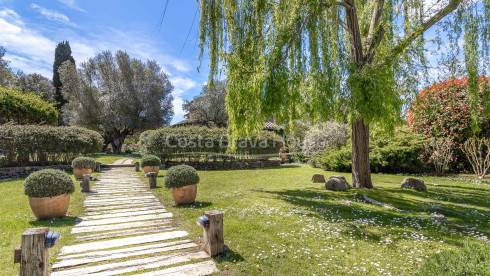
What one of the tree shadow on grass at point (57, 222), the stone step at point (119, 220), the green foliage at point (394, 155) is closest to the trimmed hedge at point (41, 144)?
the tree shadow on grass at point (57, 222)

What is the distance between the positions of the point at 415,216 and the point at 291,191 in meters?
3.48

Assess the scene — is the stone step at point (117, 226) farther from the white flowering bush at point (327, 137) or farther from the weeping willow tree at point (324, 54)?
the white flowering bush at point (327, 137)

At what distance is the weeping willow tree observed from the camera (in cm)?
573

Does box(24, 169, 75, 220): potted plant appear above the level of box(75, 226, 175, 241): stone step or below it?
above

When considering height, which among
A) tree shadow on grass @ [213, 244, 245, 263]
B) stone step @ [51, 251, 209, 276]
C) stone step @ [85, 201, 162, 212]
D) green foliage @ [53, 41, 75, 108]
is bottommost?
tree shadow on grass @ [213, 244, 245, 263]

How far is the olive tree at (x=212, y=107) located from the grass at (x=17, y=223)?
18.1 meters

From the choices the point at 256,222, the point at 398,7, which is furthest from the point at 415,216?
the point at 398,7

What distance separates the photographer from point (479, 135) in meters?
10.6

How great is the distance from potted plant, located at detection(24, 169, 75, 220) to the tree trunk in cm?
783

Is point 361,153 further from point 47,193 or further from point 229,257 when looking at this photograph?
point 47,193

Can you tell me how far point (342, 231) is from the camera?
13.2 feet

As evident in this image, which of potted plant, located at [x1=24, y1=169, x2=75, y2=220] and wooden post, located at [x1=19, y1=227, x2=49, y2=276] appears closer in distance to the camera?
wooden post, located at [x1=19, y1=227, x2=49, y2=276]

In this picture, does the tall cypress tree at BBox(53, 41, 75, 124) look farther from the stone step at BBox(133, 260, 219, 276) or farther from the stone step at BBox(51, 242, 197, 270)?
the stone step at BBox(133, 260, 219, 276)

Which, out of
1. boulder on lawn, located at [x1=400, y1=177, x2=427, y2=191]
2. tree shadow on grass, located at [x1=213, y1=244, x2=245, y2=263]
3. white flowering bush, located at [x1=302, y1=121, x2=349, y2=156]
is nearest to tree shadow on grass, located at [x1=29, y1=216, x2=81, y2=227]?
tree shadow on grass, located at [x1=213, y1=244, x2=245, y2=263]
